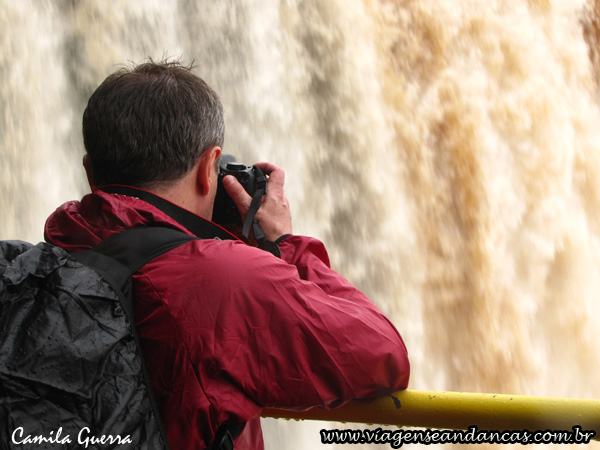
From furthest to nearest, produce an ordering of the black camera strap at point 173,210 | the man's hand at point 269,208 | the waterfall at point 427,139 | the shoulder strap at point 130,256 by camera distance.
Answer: the waterfall at point 427,139, the man's hand at point 269,208, the black camera strap at point 173,210, the shoulder strap at point 130,256

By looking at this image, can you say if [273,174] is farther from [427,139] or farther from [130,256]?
[427,139]

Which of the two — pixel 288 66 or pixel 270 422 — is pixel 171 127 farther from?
pixel 288 66

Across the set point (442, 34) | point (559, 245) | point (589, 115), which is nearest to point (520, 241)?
point (559, 245)

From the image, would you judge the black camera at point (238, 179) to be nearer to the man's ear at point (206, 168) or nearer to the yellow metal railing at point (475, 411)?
the man's ear at point (206, 168)

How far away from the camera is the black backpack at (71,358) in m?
0.98

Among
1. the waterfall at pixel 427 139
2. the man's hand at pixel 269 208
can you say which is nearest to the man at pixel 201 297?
the man's hand at pixel 269 208

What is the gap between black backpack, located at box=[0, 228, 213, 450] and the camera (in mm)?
978

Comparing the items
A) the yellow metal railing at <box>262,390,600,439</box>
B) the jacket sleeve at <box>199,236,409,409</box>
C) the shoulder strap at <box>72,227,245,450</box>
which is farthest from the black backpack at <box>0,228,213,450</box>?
the yellow metal railing at <box>262,390,600,439</box>

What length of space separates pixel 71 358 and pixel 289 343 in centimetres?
37

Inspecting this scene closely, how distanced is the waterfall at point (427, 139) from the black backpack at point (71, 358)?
12.5 ft

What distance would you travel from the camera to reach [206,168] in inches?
54.0

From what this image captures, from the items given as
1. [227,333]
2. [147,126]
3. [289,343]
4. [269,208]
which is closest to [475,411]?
[289,343]

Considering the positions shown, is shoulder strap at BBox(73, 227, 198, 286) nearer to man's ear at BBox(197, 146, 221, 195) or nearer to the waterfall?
man's ear at BBox(197, 146, 221, 195)

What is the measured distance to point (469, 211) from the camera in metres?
5.33
